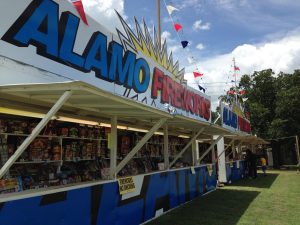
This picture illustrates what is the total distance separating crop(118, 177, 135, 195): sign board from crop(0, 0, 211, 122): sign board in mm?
1575

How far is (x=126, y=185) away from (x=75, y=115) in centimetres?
167

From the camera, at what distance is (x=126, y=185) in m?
6.96

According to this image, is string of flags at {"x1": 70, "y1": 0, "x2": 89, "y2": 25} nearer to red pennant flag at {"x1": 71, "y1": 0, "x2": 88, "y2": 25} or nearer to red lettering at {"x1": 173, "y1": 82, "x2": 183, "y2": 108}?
red pennant flag at {"x1": 71, "y1": 0, "x2": 88, "y2": 25}

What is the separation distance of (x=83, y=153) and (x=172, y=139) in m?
6.37

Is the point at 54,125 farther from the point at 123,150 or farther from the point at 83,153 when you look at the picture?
the point at 123,150

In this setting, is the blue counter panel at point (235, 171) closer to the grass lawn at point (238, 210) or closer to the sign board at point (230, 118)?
the sign board at point (230, 118)

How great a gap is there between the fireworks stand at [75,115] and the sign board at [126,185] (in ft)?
0.06

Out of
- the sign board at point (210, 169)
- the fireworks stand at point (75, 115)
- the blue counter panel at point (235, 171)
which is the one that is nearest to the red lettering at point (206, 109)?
the sign board at point (210, 169)

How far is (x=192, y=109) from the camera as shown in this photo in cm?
1253

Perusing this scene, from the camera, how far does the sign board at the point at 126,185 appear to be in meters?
6.75

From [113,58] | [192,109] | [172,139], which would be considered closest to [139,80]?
[113,58]

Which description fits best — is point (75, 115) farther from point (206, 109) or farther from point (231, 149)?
point (231, 149)

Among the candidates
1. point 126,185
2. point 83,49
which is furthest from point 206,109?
point 83,49

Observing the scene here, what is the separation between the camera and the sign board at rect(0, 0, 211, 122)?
16.4 feet
